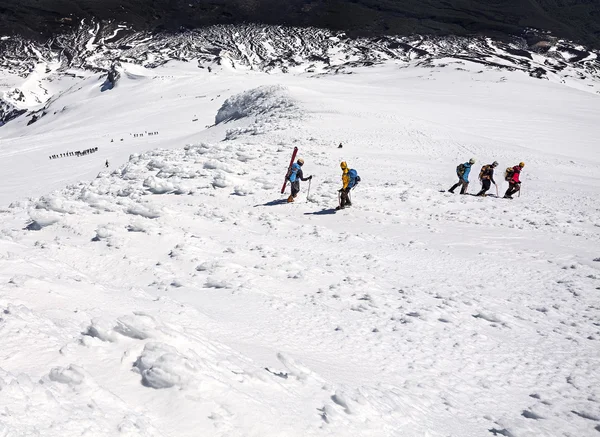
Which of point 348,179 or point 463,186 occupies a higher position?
point 348,179

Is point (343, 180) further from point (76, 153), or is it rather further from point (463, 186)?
point (76, 153)

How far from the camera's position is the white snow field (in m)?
3.55

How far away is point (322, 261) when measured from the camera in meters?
8.34

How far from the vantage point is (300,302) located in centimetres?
648

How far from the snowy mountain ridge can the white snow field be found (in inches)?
2766

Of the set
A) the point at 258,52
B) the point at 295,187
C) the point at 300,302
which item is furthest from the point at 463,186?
the point at 258,52

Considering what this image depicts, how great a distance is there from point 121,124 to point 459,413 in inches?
→ 1635

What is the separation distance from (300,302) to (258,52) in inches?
4773

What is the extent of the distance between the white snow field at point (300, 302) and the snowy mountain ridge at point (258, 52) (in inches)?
2766

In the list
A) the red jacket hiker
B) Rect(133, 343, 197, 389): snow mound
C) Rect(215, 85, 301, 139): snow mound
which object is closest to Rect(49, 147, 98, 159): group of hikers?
Rect(215, 85, 301, 139): snow mound

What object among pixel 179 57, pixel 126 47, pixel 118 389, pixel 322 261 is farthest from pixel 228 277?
pixel 126 47

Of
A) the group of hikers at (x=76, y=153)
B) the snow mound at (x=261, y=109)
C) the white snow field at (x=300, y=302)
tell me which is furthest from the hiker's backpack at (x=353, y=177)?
the group of hikers at (x=76, y=153)

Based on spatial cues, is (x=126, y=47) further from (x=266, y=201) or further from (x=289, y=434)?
(x=289, y=434)

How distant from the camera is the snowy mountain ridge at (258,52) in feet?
296
